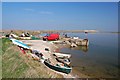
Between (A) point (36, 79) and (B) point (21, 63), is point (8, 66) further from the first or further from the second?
(A) point (36, 79)

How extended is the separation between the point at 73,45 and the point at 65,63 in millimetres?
19736

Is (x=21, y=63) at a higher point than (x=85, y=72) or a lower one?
higher

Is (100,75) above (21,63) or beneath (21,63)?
beneath

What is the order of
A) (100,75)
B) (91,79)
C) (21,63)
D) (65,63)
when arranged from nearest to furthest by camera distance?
(21,63) → (91,79) → (100,75) → (65,63)

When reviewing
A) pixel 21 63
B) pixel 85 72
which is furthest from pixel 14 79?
pixel 85 72

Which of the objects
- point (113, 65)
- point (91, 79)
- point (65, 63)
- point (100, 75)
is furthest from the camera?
point (113, 65)

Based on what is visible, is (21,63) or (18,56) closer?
(21,63)

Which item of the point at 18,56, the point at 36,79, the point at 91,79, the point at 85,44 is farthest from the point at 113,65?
the point at 85,44

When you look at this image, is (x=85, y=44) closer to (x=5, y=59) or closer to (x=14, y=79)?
(x=5, y=59)

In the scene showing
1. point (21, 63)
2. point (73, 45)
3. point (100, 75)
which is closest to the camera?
point (21, 63)

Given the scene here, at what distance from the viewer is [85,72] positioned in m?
23.5

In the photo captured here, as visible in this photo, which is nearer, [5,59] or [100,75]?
[5,59]

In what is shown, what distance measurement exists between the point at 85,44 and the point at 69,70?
26.4m

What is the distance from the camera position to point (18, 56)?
62.3 feet
